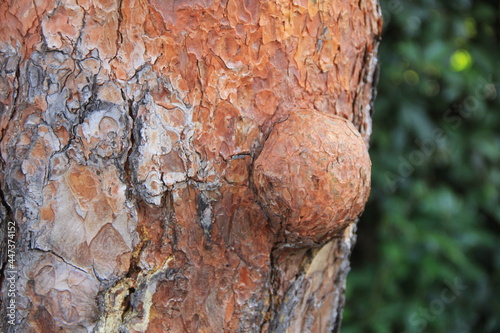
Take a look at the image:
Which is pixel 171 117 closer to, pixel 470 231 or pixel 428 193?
pixel 428 193

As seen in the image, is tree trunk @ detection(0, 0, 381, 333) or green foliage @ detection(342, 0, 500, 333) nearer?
tree trunk @ detection(0, 0, 381, 333)

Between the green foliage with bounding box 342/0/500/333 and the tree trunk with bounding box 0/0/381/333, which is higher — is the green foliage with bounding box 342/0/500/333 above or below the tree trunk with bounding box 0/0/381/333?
below

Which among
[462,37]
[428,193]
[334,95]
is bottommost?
[428,193]

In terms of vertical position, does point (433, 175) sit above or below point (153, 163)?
below

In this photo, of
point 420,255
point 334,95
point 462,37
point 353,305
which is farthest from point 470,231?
point 334,95
